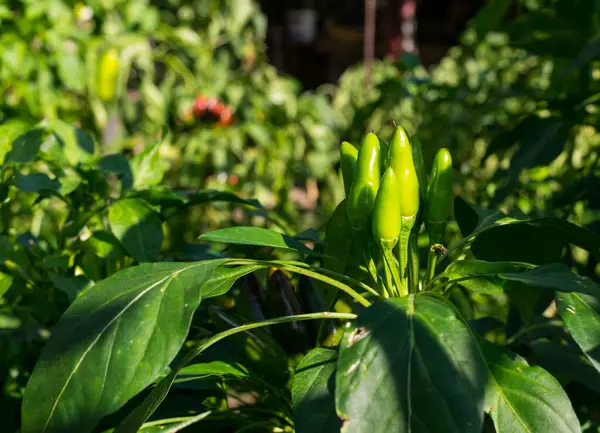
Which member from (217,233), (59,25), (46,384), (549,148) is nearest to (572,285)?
(217,233)

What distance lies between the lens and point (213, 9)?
121 inches

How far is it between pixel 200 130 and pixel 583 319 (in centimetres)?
233

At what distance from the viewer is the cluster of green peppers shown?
65 centimetres

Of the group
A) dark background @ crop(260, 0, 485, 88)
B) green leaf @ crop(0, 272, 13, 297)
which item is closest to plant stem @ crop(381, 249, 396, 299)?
green leaf @ crop(0, 272, 13, 297)

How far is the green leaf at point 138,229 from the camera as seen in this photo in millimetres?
836

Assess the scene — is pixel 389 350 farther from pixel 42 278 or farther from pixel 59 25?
pixel 59 25

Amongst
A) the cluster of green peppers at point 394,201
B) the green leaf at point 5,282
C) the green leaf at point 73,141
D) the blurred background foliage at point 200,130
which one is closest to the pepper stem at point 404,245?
the cluster of green peppers at point 394,201

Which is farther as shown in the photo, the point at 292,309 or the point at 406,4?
the point at 406,4

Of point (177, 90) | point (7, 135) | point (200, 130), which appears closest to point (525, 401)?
point (7, 135)

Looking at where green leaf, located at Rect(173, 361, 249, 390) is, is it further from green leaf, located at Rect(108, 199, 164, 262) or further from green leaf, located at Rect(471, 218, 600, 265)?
green leaf, located at Rect(471, 218, 600, 265)

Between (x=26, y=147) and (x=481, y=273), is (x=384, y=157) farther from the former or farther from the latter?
(x=26, y=147)

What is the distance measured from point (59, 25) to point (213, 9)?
85 centimetres

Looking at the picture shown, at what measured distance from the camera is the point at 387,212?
0.64 metres

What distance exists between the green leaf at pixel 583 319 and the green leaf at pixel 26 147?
2.12 ft
